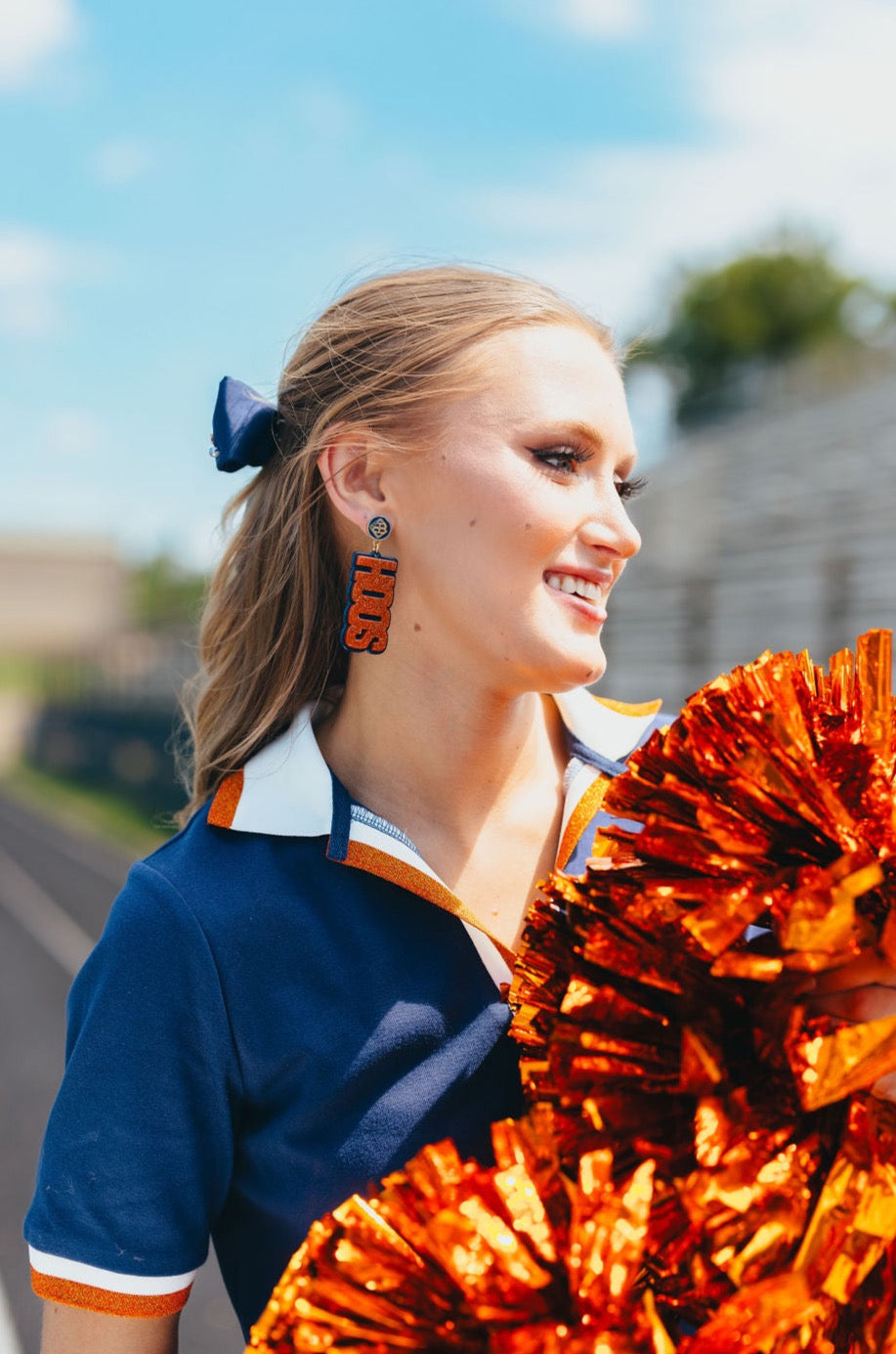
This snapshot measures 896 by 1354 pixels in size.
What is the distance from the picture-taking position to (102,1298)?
3.78 feet

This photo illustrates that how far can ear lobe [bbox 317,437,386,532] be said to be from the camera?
138 cm

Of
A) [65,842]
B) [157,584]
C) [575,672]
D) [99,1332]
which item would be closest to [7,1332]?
[99,1332]

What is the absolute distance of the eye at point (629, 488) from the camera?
4.50 feet

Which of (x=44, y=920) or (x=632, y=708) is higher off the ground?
(x=632, y=708)

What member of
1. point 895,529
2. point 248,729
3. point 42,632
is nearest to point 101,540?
point 42,632

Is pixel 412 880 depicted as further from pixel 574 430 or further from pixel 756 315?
pixel 756 315

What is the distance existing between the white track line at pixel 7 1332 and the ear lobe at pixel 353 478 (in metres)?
3.32

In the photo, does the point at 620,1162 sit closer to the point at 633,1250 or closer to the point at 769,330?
the point at 633,1250

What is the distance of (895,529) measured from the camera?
1124 cm

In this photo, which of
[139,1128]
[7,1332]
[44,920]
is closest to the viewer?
[139,1128]

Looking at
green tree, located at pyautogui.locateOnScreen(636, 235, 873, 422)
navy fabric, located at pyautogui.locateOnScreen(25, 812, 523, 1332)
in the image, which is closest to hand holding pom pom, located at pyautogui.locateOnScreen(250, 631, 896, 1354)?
navy fabric, located at pyautogui.locateOnScreen(25, 812, 523, 1332)

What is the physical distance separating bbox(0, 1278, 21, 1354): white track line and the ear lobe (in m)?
3.32

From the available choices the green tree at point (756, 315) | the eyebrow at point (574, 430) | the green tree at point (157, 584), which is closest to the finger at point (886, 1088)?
the eyebrow at point (574, 430)

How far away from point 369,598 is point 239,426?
0.27 m
